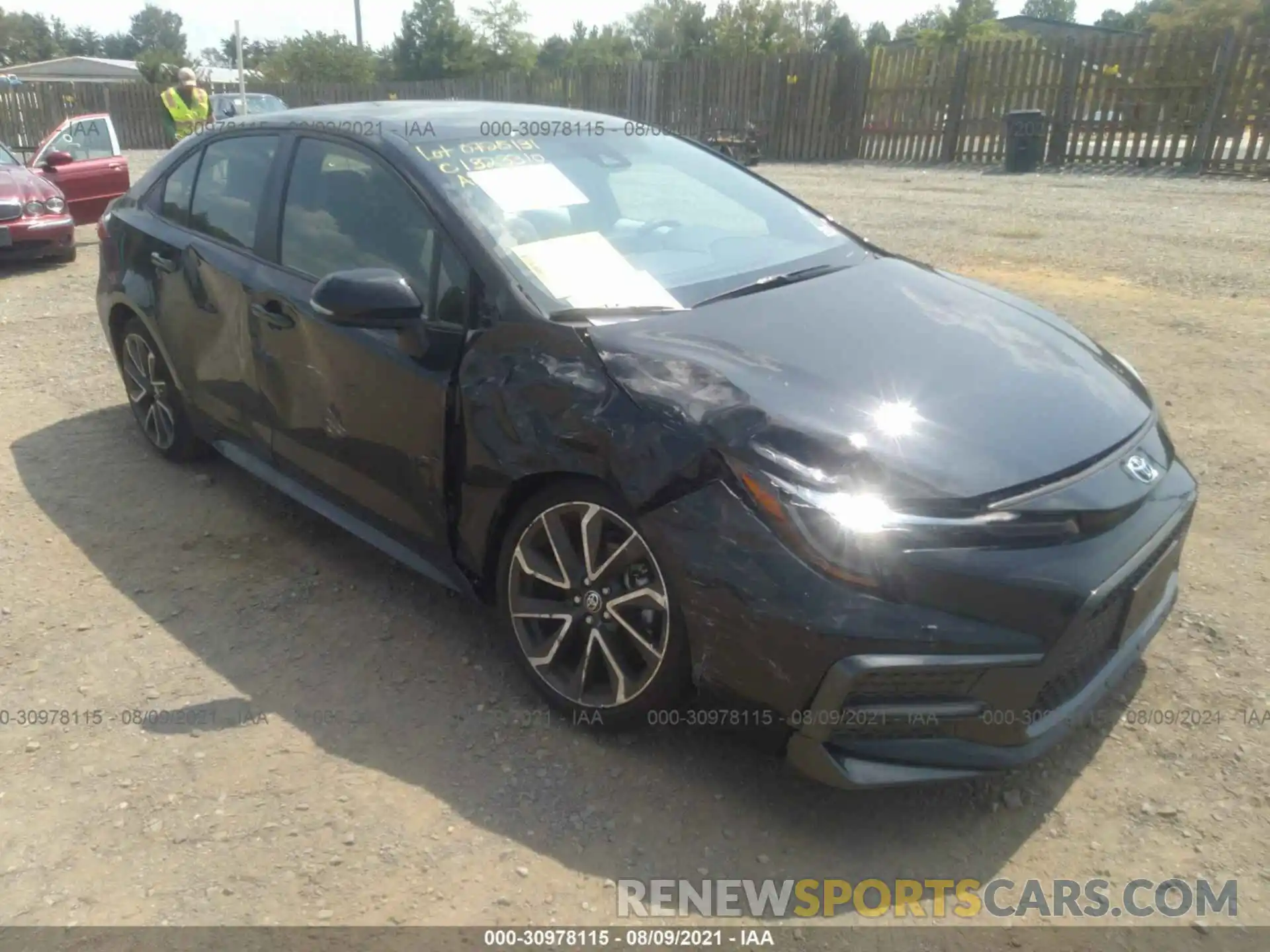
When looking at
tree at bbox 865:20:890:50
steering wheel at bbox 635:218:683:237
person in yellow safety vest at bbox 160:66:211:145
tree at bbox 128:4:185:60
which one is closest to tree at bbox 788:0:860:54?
tree at bbox 865:20:890:50

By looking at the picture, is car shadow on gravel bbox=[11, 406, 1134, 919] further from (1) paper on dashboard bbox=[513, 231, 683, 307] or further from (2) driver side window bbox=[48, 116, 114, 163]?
(2) driver side window bbox=[48, 116, 114, 163]

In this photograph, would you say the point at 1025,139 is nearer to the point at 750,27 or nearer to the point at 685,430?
the point at 685,430

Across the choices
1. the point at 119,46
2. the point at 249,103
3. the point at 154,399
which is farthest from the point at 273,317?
the point at 119,46

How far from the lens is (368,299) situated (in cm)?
283

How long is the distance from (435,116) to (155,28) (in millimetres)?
137606

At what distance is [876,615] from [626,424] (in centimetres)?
78

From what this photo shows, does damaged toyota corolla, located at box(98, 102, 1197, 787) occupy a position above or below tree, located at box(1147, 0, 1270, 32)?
below

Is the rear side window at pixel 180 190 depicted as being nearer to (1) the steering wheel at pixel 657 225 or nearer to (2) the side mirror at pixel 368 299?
(2) the side mirror at pixel 368 299

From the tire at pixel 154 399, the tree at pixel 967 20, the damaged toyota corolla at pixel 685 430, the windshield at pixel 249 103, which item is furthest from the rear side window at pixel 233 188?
the tree at pixel 967 20

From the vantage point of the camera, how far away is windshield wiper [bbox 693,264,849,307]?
302 cm

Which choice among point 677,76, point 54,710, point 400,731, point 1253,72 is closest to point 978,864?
point 400,731

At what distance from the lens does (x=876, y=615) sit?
7.07ft

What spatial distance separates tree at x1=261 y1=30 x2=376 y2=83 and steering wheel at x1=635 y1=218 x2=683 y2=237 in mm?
45538

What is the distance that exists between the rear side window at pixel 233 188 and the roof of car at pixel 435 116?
0.46 ft
